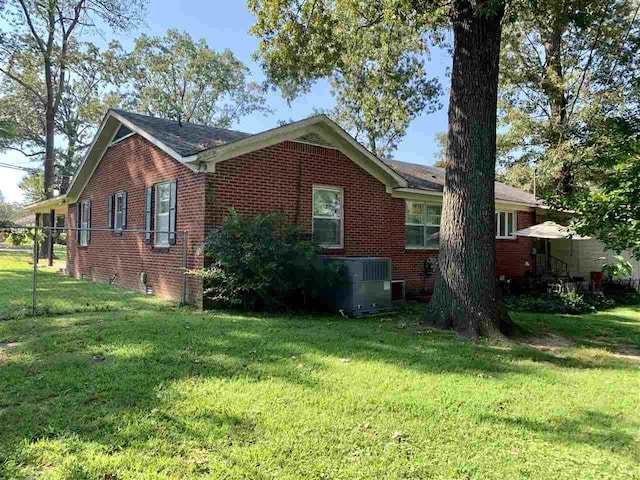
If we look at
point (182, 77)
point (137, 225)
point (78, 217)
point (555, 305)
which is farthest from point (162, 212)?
point (182, 77)

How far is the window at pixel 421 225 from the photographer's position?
529 inches

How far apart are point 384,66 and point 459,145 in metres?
6.31

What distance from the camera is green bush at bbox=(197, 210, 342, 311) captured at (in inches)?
328

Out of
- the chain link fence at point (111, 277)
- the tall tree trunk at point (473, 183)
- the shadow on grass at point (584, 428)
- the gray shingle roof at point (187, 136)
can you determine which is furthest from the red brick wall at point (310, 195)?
the shadow on grass at point (584, 428)

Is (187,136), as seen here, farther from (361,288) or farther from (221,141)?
(361,288)

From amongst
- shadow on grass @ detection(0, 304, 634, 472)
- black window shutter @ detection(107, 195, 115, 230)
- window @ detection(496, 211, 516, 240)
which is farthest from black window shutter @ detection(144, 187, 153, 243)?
window @ detection(496, 211, 516, 240)

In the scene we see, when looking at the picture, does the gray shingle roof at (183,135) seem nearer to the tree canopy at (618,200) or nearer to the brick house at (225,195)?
the brick house at (225,195)

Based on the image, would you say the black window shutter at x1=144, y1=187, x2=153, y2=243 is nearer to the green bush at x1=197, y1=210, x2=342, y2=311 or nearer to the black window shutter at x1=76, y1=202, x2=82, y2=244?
the green bush at x1=197, y1=210, x2=342, y2=311

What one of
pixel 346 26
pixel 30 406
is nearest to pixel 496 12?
pixel 346 26

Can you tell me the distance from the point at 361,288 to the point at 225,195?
3396 millimetres

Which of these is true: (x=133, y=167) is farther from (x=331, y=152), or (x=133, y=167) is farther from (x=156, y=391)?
(x=156, y=391)

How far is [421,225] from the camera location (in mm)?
13805

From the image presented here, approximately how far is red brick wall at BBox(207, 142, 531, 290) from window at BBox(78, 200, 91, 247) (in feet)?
26.6

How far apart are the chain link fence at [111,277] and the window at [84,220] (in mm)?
76
